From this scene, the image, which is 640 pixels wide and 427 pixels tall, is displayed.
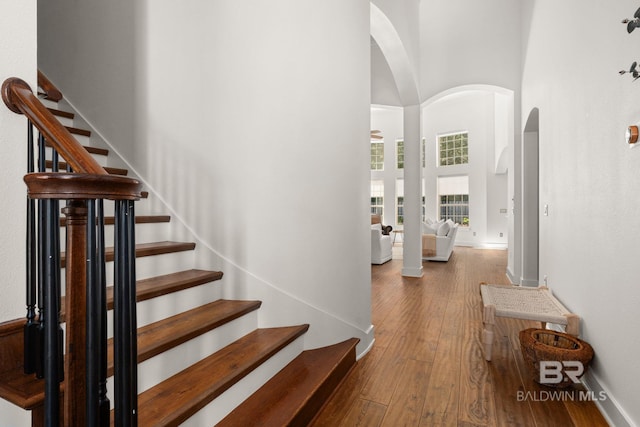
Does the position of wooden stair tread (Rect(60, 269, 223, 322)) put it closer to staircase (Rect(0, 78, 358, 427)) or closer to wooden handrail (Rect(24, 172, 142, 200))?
staircase (Rect(0, 78, 358, 427))

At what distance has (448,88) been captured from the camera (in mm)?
5969

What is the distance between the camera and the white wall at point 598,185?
1.75 metres

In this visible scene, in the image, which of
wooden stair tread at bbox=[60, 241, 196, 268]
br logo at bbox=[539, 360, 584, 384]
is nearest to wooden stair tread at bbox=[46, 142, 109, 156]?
wooden stair tread at bbox=[60, 241, 196, 268]

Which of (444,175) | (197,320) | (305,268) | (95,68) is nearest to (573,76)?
(305,268)

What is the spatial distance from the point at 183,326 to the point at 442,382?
1764 millimetres

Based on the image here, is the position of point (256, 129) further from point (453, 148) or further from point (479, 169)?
point (453, 148)

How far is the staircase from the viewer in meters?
1.34

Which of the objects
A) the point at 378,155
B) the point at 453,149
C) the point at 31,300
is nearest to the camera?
the point at 31,300

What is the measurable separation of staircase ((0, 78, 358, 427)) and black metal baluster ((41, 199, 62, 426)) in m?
0.32

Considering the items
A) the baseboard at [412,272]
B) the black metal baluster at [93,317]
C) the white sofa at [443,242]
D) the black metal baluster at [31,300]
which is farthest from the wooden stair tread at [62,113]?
the white sofa at [443,242]

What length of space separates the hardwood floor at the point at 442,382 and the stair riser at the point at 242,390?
381 millimetres

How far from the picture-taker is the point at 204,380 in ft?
5.27

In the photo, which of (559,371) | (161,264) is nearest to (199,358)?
(161,264)

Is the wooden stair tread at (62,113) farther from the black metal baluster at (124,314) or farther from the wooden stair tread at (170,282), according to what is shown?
the black metal baluster at (124,314)
